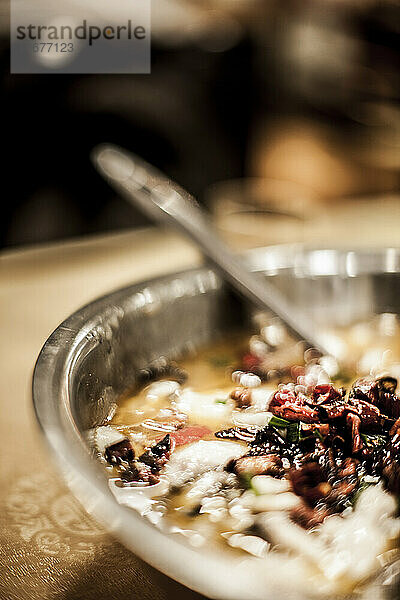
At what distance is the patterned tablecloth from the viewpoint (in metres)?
0.68

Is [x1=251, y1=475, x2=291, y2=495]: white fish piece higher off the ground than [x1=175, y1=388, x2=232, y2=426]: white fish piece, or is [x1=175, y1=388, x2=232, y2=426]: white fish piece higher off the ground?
[x1=251, y1=475, x2=291, y2=495]: white fish piece

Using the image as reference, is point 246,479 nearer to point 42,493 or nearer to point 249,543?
point 249,543

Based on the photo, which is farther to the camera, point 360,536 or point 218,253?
point 218,253

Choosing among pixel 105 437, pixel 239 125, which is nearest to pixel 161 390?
pixel 105 437

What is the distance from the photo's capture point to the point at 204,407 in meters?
0.86

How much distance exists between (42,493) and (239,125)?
201cm

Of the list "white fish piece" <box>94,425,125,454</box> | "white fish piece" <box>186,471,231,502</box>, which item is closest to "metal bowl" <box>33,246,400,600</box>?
"white fish piece" <box>94,425,125,454</box>

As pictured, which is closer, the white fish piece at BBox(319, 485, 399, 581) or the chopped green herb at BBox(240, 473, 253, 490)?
the white fish piece at BBox(319, 485, 399, 581)

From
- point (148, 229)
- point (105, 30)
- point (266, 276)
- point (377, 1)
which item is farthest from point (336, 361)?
point (377, 1)

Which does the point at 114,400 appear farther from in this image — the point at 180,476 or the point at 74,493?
the point at 74,493

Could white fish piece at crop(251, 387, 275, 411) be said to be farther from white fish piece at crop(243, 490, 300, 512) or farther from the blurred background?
the blurred background

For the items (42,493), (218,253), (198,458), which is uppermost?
(218,253)

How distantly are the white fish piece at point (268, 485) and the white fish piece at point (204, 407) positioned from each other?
0.49 feet

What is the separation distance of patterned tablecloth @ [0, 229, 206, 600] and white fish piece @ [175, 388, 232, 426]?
0.18 meters
